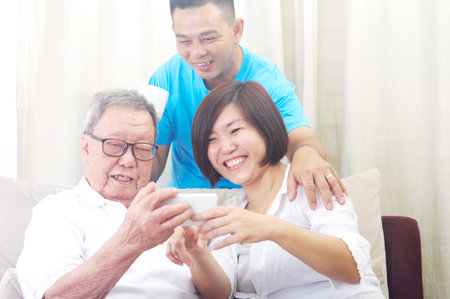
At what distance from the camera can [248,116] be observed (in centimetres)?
153

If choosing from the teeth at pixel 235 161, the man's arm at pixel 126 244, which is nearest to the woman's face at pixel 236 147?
the teeth at pixel 235 161

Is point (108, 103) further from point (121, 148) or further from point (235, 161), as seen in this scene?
point (235, 161)

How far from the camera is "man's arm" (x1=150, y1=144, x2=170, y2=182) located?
1.95 metres

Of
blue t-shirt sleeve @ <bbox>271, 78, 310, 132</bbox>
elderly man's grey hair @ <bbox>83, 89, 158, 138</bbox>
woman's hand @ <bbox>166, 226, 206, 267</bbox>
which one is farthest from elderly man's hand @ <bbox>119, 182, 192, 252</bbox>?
blue t-shirt sleeve @ <bbox>271, 78, 310, 132</bbox>

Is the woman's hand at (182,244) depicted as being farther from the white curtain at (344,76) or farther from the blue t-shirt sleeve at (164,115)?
the white curtain at (344,76)

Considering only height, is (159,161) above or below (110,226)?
above

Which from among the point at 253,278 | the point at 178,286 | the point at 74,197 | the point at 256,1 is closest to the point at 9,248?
the point at 74,197

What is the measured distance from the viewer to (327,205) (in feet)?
4.40

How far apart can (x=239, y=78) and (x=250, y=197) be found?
1.85 ft

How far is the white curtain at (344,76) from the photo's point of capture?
2.14 m

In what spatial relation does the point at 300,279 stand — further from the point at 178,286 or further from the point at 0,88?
the point at 0,88

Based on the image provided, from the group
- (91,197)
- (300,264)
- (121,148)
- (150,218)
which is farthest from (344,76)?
(150,218)

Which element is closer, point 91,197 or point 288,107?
point 91,197

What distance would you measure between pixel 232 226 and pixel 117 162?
0.45 metres
